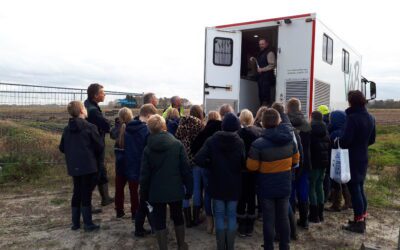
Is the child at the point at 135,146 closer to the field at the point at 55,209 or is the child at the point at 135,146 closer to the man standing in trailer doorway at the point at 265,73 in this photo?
the field at the point at 55,209

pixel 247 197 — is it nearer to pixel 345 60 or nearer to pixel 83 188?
pixel 83 188

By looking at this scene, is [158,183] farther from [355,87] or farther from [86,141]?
[355,87]

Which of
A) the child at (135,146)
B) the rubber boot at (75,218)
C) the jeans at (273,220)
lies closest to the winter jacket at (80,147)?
the child at (135,146)

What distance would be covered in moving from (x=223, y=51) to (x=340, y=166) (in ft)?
11.8

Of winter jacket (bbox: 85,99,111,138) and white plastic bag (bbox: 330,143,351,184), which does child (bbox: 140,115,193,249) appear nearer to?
winter jacket (bbox: 85,99,111,138)

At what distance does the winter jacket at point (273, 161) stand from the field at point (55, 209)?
110 cm

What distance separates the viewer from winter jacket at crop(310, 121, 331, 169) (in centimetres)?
539

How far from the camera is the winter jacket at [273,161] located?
4160 millimetres

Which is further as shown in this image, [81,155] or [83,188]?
[83,188]

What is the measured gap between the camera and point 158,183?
4.19 metres

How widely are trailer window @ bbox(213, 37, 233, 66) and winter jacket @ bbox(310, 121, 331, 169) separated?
2.84 metres

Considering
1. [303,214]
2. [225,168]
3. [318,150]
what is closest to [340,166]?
[318,150]

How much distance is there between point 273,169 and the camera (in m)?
4.18

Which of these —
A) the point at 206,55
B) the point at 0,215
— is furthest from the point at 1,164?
the point at 206,55
